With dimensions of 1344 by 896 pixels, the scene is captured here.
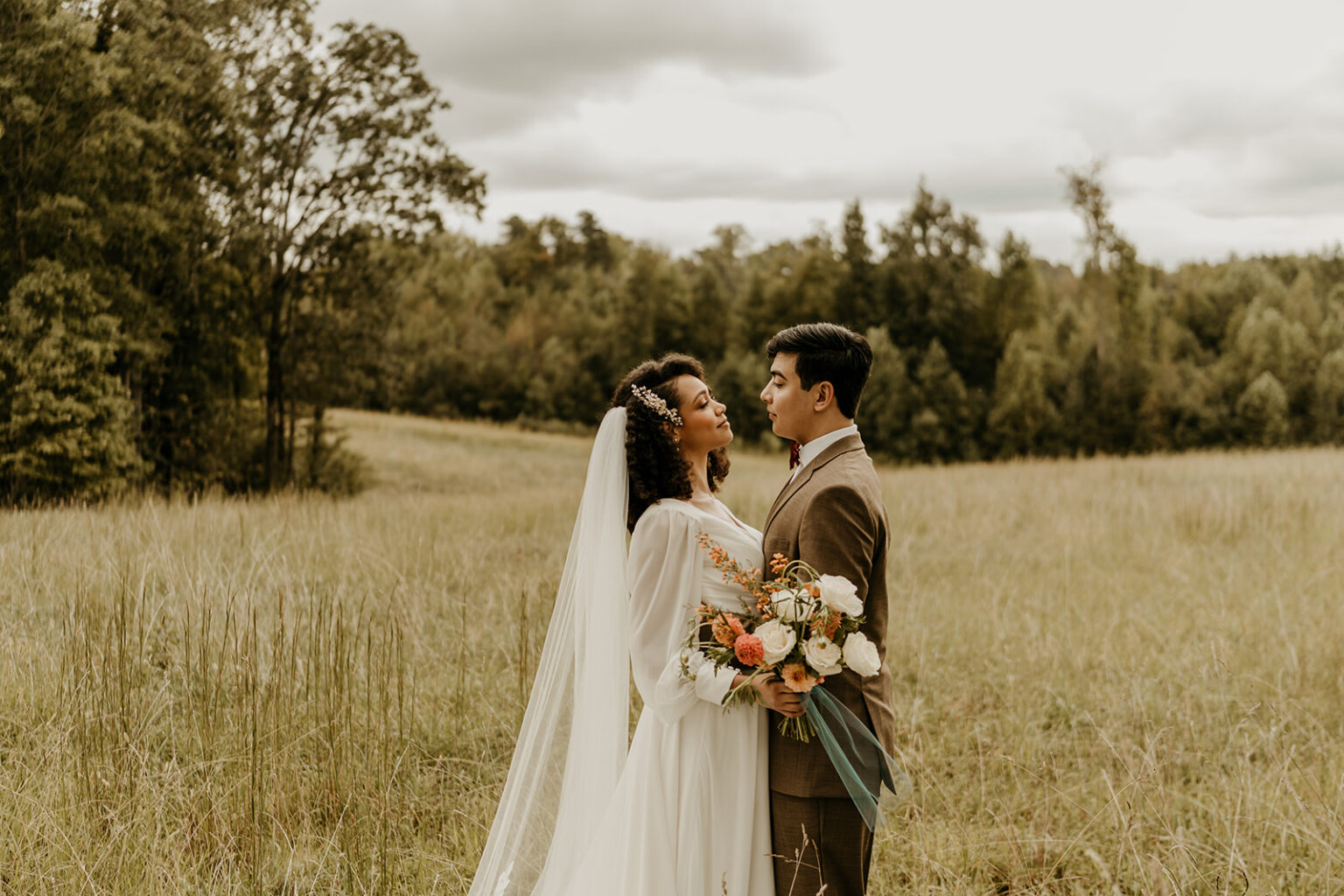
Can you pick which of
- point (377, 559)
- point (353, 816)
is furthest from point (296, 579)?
point (353, 816)

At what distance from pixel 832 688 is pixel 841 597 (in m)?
0.44

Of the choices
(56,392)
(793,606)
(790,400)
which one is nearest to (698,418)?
(790,400)

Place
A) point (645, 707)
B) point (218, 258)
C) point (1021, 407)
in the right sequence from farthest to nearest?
point (1021, 407)
point (218, 258)
point (645, 707)

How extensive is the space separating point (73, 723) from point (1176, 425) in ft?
148

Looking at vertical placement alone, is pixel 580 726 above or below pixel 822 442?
below

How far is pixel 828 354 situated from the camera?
2.73 meters

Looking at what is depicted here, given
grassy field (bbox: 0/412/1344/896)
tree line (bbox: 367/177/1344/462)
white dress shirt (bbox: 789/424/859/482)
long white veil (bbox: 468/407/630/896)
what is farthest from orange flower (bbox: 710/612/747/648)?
tree line (bbox: 367/177/1344/462)

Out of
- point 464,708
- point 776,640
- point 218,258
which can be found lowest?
point 464,708

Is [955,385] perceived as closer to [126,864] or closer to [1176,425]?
[1176,425]

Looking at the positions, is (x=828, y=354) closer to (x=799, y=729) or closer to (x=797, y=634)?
(x=797, y=634)

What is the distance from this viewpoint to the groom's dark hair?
273cm

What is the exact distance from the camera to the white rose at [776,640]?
7.54 feet

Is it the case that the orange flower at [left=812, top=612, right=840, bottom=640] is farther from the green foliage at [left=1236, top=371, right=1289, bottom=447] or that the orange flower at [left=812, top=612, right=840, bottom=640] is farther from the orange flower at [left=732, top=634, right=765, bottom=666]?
the green foliage at [left=1236, top=371, right=1289, bottom=447]

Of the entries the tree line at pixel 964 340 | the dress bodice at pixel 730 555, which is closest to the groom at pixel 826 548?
the dress bodice at pixel 730 555
